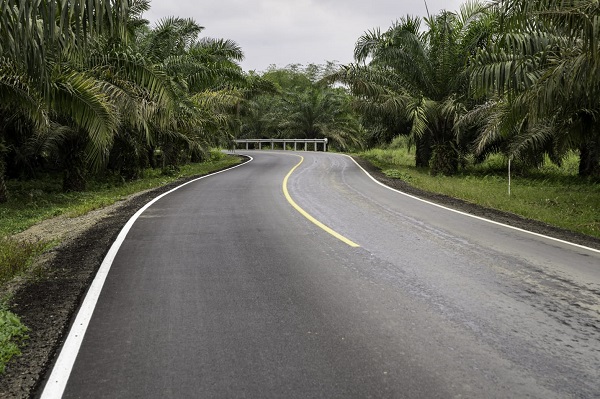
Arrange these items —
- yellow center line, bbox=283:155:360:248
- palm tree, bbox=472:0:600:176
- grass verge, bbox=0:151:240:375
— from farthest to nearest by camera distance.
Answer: palm tree, bbox=472:0:600:176 → yellow center line, bbox=283:155:360:248 → grass verge, bbox=0:151:240:375

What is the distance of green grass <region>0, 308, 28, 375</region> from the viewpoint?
3969 mm

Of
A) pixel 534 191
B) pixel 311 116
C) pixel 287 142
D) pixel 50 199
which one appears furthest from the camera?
pixel 287 142

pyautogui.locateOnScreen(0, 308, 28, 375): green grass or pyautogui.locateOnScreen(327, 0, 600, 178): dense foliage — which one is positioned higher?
pyautogui.locateOnScreen(327, 0, 600, 178): dense foliage

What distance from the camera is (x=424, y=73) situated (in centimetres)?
2088

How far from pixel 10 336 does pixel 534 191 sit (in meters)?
16.0

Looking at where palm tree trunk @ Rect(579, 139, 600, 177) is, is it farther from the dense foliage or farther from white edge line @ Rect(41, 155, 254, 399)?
white edge line @ Rect(41, 155, 254, 399)

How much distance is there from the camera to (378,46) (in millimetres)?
20312

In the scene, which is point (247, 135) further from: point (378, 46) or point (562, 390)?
point (562, 390)

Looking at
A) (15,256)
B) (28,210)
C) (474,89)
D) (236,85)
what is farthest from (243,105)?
(15,256)

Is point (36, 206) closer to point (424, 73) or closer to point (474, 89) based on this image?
point (474, 89)

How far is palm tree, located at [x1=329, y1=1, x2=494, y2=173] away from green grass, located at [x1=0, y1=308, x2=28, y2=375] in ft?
53.8

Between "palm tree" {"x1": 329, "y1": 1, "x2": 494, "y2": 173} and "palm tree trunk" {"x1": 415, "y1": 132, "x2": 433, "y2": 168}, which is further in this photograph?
"palm tree trunk" {"x1": 415, "y1": 132, "x2": 433, "y2": 168}

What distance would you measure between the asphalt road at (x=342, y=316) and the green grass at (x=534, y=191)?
3.57m

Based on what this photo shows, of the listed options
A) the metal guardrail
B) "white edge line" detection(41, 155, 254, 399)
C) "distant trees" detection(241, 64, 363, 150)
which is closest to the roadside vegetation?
"white edge line" detection(41, 155, 254, 399)
